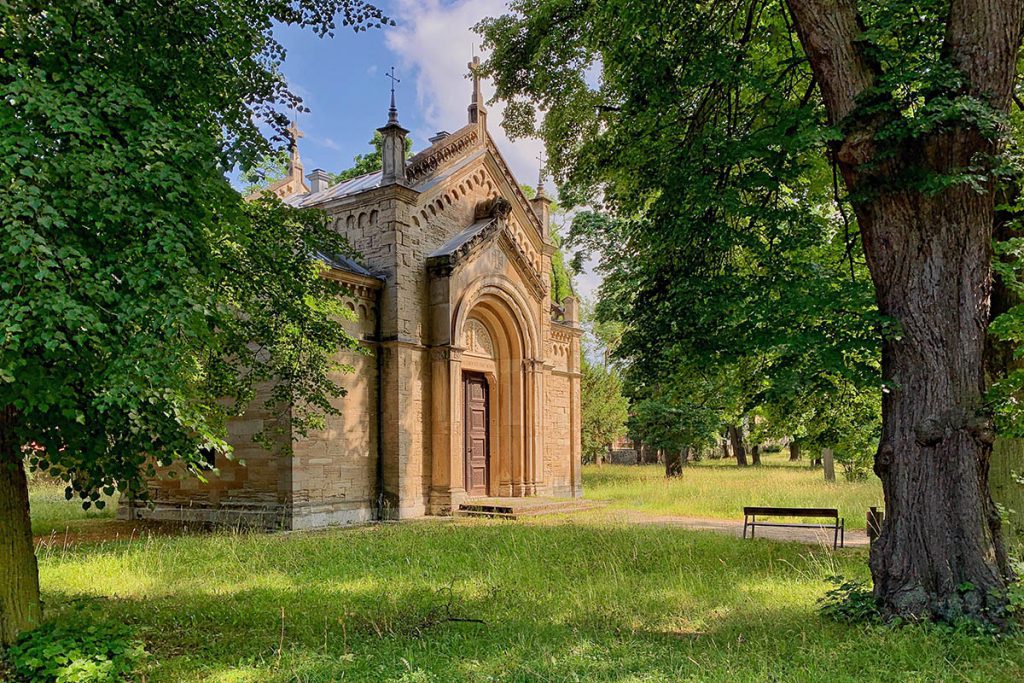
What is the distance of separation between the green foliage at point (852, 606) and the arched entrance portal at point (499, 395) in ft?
35.8

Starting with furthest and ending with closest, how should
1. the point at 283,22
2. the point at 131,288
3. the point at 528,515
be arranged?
1. the point at 528,515
2. the point at 283,22
3. the point at 131,288

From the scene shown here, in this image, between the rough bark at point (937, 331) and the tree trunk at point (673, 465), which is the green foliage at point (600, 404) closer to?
the tree trunk at point (673, 465)

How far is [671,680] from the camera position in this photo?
4.82 metres

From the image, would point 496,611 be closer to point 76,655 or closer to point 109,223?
point 76,655

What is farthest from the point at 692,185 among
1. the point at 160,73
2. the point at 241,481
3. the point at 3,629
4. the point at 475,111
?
the point at 475,111

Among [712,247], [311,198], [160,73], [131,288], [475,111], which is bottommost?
[131,288]

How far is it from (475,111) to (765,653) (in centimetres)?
1611

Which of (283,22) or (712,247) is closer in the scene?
(283,22)

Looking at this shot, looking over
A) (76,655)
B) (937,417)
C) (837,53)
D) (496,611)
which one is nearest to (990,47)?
(837,53)

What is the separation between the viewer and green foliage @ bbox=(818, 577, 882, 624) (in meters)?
6.16

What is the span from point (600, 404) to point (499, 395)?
11.2 m

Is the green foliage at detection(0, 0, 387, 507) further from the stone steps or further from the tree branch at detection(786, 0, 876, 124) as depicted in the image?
the stone steps

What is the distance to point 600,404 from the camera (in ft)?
95.7

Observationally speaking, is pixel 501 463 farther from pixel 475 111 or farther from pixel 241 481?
pixel 475 111
